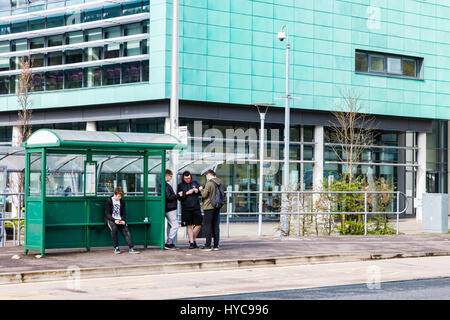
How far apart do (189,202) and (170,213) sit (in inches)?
19.6

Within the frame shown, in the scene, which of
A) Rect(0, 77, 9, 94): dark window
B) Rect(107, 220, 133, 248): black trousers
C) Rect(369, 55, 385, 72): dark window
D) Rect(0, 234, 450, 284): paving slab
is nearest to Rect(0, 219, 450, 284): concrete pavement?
Rect(0, 234, 450, 284): paving slab

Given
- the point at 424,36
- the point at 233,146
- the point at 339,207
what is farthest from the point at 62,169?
the point at 424,36

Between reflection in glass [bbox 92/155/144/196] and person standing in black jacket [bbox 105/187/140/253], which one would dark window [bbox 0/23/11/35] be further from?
Answer: person standing in black jacket [bbox 105/187/140/253]

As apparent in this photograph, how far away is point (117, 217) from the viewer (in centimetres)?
1609

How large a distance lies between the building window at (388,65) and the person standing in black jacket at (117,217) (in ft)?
98.7

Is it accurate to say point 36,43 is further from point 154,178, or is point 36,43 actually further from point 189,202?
point 189,202

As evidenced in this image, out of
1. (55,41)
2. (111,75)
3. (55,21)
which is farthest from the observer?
(55,41)

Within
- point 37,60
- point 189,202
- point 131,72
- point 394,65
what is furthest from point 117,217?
point 394,65

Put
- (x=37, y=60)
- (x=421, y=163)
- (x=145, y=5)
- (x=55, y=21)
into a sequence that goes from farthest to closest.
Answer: (x=421, y=163) < (x=37, y=60) < (x=55, y=21) < (x=145, y=5)

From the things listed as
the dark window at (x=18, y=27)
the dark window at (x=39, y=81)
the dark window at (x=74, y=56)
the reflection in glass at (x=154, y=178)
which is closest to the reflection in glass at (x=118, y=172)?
the reflection in glass at (x=154, y=178)

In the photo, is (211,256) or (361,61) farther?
(361,61)

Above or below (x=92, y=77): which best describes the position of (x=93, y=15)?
above

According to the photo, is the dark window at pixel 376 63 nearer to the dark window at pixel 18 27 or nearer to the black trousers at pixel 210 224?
the dark window at pixel 18 27

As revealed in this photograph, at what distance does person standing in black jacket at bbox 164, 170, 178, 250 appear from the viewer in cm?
1694
